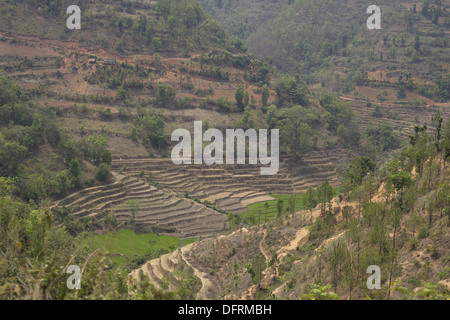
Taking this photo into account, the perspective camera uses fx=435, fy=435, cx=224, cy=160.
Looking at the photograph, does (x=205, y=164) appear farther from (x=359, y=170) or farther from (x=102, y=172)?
(x=359, y=170)

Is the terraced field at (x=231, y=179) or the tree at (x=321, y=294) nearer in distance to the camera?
the tree at (x=321, y=294)

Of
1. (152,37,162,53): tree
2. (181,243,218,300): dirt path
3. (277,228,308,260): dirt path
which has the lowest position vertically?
(181,243,218,300): dirt path

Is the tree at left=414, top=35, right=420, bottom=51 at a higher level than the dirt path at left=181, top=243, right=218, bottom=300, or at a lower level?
higher

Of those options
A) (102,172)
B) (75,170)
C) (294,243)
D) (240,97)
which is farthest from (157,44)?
(294,243)

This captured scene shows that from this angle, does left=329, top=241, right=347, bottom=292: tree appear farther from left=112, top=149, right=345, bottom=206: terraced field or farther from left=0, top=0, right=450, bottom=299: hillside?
left=112, top=149, right=345, bottom=206: terraced field

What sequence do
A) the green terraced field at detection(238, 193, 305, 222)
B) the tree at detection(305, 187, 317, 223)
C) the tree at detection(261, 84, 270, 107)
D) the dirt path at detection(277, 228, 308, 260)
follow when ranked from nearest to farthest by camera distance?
the dirt path at detection(277, 228, 308, 260), the tree at detection(305, 187, 317, 223), the green terraced field at detection(238, 193, 305, 222), the tree at detection(261, 84, 270, 107)

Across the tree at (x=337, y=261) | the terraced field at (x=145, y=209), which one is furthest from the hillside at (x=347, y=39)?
the tree at (x=337, y=261)

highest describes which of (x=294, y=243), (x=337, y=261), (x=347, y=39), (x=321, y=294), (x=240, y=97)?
(x=347, y=39)

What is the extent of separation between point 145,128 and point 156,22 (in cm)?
1607

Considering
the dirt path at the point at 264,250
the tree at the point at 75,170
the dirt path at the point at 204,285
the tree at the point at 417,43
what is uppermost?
the tree at the point at 417,43

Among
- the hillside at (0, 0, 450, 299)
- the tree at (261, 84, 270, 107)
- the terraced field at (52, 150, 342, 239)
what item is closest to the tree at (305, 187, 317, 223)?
the hillside at (0, 0, 450, 299)

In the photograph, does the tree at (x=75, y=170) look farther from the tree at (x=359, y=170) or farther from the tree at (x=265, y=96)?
the tree at (x=265, y=96)

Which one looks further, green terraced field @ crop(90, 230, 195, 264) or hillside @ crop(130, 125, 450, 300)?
green terraced field @ crop(90, 230, 195, 264)

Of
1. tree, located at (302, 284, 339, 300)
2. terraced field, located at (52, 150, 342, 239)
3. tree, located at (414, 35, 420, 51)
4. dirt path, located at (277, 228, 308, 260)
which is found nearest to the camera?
tree, located at (302, 284, 339, 300)
